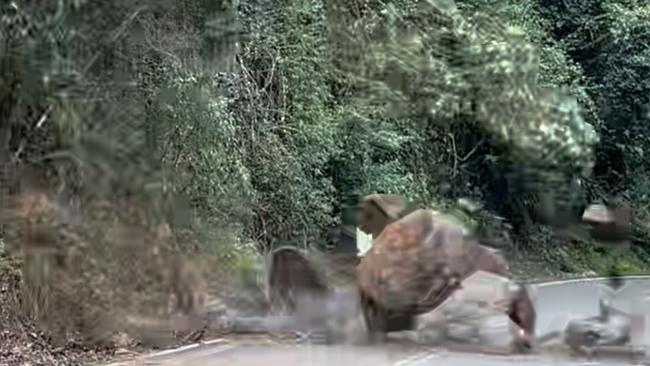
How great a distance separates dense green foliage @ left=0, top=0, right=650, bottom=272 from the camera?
3.30 m

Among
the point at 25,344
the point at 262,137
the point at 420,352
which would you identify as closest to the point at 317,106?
the point at 262,137

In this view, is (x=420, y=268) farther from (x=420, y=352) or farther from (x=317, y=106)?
(x=317, y=106)

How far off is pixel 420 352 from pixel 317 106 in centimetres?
277

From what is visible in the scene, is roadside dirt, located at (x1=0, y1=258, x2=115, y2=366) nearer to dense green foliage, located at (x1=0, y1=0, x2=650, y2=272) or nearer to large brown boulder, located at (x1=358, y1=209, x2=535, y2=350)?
dense green foliage, located at (x1=0, y1=0, x2=650, y2=272)

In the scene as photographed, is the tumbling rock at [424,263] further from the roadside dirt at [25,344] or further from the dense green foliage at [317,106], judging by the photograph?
the roadside dirt at [25,344]

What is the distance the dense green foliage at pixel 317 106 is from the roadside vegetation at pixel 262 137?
0.05 ft

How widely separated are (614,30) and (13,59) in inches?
283

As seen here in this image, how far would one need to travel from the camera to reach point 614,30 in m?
8.63

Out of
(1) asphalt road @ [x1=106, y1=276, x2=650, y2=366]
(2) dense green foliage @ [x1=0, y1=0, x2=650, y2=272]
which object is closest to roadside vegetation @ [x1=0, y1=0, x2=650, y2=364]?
(2) dense green foliage @ [x1=0, y1=0, x2=650, y2=272]

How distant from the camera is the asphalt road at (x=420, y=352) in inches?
223

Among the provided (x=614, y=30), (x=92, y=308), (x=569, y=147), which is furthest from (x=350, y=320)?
(x=614, y=30)

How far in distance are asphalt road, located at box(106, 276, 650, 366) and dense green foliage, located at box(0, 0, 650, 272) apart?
2.88 feet

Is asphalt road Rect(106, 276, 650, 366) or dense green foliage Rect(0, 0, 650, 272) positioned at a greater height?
dense green foliage Rect(0, 0, 650, 272)

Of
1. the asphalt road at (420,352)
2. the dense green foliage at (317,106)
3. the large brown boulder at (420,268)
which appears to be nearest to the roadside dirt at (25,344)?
the asphalt road at (420,352)
